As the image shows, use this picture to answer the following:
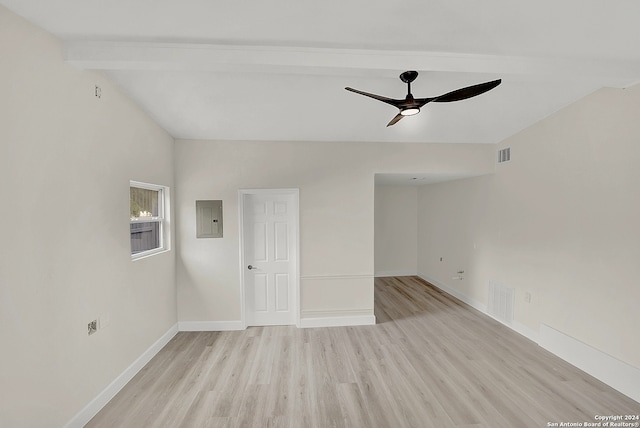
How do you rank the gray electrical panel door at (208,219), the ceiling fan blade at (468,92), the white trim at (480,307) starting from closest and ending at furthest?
1. the ceiling fan blade at (468,92)
2. the white trim at (480,307)
3. the gray electrical panel door at (208,219)

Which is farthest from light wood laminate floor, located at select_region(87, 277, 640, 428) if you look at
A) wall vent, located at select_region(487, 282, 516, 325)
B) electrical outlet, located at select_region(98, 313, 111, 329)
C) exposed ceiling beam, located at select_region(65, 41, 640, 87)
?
exposed ceiling beam, located at select_region(65, 41, 640, 87)

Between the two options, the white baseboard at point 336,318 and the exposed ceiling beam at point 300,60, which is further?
the white baseboard at point 336,318

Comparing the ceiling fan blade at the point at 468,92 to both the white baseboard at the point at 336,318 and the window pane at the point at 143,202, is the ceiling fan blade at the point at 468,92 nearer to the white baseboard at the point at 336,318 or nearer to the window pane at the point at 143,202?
the white baseboard at the point at 336,318

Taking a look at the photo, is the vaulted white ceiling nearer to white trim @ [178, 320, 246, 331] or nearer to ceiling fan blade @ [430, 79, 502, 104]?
ceiling fan blade @ [430, 79, 502, 104]

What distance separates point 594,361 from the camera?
9.27 ft

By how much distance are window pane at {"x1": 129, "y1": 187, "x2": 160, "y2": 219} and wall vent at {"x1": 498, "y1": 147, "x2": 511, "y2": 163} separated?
4.97 metres

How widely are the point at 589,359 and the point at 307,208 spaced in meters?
3.60

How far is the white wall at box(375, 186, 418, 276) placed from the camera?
270 inches

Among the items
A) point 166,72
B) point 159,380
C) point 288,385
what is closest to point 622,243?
point 288,385

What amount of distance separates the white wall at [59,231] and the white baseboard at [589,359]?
479 cm

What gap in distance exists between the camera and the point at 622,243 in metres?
2.62

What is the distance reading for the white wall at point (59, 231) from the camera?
1666 mm

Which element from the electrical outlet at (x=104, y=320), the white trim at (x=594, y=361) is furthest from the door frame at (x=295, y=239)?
the white trim at (x=594, y=361)

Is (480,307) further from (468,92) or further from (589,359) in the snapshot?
(468,92)
